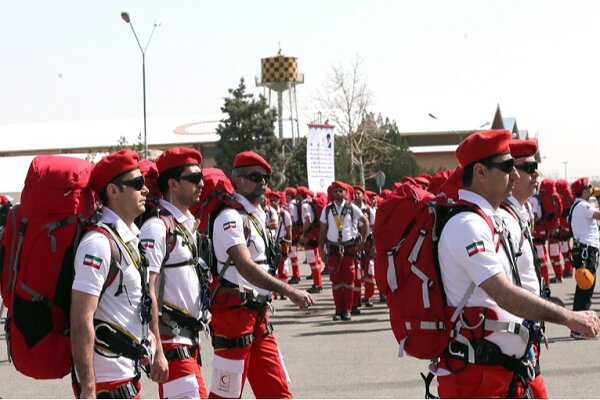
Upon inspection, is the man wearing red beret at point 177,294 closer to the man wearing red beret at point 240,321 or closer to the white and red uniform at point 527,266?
the man wearing red beret at point 240,321

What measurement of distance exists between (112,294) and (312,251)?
16946 millimetres

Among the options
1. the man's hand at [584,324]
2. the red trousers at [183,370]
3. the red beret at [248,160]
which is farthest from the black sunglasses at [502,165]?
the red beret at [248,160]

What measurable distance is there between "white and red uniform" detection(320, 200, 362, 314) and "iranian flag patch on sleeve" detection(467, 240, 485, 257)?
10.7 meters

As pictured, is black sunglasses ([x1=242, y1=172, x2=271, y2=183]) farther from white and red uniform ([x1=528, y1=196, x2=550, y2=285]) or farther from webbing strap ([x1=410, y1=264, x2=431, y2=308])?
white and red uniform ([x1=528, y1=196, x2=550, y2=285])

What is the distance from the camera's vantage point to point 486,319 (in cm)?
468

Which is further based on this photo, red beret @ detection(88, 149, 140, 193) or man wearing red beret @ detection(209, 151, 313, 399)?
man wearing red beret @ detection(209, 151, 313, 399)

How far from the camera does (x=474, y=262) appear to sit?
14.9 ft

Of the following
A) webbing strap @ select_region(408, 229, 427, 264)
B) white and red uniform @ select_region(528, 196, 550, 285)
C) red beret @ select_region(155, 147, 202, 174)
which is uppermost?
red beret @ select_region(155, 147, 202, 174)

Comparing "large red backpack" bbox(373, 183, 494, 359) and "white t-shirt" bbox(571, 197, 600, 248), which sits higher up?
"large red backpack" bbox(373, 183, 494, 359)

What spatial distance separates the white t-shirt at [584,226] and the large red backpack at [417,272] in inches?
375

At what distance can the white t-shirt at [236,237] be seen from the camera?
691 cm

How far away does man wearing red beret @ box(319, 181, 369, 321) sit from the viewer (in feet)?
50.1

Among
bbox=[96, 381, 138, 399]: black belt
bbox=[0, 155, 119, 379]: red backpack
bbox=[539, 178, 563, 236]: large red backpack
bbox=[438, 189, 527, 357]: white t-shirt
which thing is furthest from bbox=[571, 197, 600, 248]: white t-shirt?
bbox=[0, 155, 119, 379]: red backpack

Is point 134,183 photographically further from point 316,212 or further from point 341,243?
point 316,212
